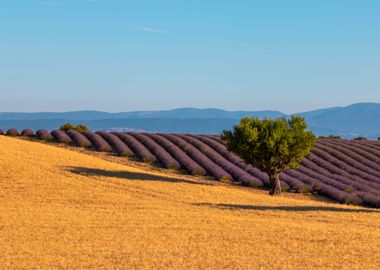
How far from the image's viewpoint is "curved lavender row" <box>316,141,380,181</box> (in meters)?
50.4

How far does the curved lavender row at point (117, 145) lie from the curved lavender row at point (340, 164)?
18.7 meters

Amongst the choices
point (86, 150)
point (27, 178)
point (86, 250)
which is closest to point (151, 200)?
point (27, 178)

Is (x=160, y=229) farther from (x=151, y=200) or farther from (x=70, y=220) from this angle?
(x=151, y=200)

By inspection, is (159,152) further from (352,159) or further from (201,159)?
(352,159)

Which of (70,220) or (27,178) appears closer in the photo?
(70,220)

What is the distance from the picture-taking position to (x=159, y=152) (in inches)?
1889

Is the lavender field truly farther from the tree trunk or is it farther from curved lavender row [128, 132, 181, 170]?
the tree trunk

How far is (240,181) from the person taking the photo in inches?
1635

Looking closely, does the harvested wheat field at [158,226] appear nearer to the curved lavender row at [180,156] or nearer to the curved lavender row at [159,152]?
the curved lavender row at [180,156]

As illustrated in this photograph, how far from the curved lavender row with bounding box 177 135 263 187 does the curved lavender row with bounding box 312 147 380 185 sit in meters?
10.7

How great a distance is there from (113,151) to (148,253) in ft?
109

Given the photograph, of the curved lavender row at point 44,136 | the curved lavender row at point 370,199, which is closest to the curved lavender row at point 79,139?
the curved lavender row at point 44,136

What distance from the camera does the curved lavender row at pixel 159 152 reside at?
4422cm

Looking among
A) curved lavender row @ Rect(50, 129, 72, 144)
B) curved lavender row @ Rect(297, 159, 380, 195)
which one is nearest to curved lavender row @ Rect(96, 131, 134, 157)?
curved lavender row @ Rect(50, 129, 72, 144)
